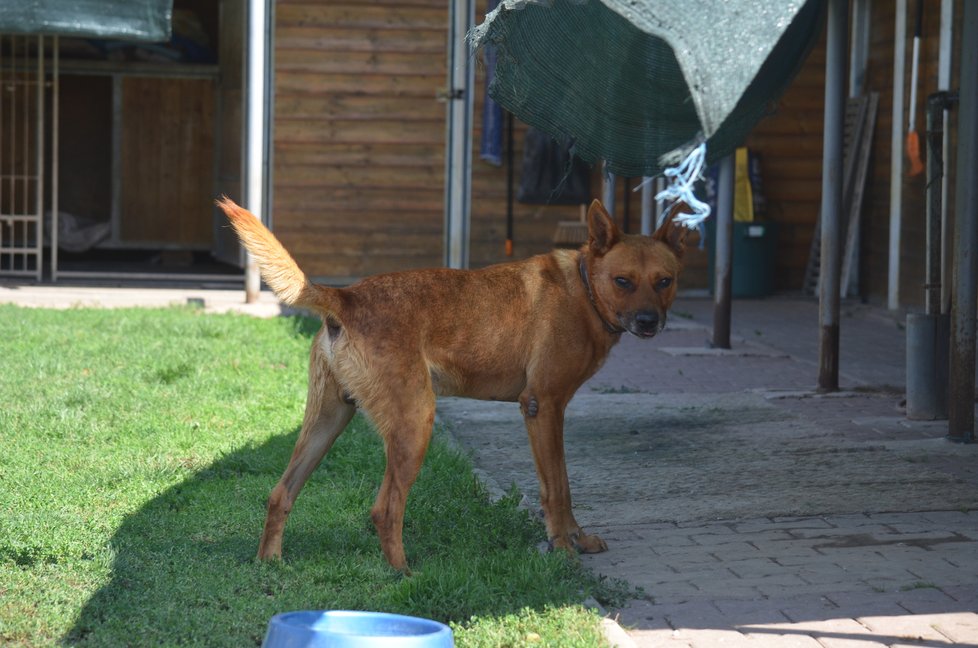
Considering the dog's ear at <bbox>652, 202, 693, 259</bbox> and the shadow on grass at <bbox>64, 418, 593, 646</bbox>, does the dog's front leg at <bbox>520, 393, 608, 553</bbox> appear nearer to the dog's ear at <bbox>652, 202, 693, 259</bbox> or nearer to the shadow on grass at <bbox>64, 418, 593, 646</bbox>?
the shadow on grass at <bbox>64, 418, 593, 646</bbox>

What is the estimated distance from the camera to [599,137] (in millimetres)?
5344

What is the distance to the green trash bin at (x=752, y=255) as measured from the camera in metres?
14.5

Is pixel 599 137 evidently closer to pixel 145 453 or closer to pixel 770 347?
pixel 145 453

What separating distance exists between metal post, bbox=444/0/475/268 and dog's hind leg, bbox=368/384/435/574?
829 centimetres

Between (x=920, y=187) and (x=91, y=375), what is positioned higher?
(x=920, y=187)

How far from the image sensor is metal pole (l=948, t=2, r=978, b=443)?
6922 millimetres

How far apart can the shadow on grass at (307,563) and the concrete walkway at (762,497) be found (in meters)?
0.35

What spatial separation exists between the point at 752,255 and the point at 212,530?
34.2 feet

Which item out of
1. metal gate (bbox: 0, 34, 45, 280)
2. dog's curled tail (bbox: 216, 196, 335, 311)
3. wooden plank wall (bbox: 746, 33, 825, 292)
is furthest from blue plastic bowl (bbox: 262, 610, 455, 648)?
metal gate (bbox: 0, 34, 45, 280)

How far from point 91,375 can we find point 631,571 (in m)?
4.74

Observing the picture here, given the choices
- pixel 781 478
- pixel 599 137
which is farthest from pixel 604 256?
pixel 781 478

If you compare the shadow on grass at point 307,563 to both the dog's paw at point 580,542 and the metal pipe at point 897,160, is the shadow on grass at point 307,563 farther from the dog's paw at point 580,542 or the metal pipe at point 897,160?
the metal pipe at point 897,160

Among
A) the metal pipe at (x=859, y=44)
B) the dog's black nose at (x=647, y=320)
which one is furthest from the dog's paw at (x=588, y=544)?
the metal pipe at (x=859, y=44)

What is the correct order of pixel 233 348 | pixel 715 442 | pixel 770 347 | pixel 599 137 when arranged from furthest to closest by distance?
pixel 770 347
pixel 233 348
pixel 715 442
pixel 599 137
